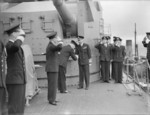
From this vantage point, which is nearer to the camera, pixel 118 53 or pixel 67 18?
pixel 67 18

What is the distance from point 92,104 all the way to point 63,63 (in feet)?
6.47

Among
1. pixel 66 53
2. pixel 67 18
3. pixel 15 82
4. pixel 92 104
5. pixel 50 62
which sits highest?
pixel 67 18

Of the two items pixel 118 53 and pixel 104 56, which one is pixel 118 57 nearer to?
pixel 118 53

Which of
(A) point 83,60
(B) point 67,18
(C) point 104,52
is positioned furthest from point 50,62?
(C) point 104,52

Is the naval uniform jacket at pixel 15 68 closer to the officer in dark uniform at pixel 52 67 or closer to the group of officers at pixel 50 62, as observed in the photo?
the group of officers at pixel 50 62

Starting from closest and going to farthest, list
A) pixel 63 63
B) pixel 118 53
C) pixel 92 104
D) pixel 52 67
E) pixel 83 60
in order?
1. pixel 92 104
2. pixel 52 67
3. pixel 63 63
4. pixel 83 60
5. pixel 118 53

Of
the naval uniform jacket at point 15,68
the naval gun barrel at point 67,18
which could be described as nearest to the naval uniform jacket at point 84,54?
→ the naval gun barrel at point 67,18

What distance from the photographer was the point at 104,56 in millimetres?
8055

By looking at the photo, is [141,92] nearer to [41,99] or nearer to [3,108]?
[41,99]

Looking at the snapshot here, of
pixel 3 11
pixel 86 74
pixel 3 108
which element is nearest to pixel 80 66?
pixel 86 74

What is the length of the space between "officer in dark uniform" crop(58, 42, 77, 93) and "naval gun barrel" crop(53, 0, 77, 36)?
0.79 meters

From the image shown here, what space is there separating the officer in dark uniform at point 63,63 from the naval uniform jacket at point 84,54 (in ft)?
1.07

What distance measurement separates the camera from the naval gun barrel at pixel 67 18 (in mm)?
6159

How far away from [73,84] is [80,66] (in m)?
0.71
